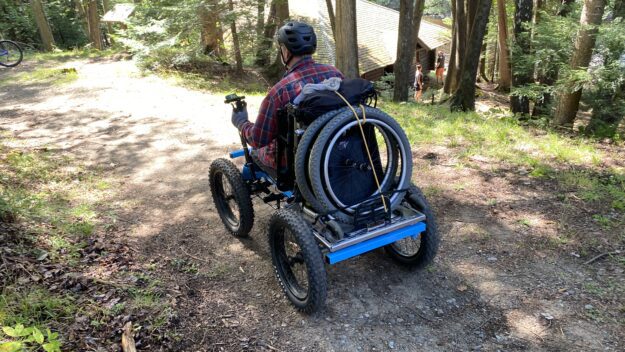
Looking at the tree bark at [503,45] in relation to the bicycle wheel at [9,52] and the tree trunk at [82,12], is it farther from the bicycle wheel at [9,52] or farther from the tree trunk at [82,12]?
the tree trunk at [82,12]

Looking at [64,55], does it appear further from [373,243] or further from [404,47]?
[373,243]

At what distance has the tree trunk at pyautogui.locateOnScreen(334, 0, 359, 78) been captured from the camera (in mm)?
8512

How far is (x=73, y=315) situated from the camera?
9.16 feet

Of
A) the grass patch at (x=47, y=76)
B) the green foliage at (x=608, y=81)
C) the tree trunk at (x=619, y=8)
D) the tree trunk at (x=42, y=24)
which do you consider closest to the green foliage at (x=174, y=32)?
the grass patch at (x=47, y=76)

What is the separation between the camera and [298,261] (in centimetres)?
312

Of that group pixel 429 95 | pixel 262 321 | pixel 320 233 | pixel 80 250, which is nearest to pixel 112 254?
pixel 80 250

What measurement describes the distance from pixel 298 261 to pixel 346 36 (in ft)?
22.6

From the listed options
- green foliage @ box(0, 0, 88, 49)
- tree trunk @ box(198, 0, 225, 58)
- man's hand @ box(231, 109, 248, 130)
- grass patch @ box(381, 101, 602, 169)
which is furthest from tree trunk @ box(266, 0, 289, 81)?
green foliage @ box(0, 0, 88, 49)

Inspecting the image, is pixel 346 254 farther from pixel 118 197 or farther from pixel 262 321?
pixel 118 197

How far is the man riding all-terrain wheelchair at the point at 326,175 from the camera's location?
2.87 meters

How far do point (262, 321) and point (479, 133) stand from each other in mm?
5447

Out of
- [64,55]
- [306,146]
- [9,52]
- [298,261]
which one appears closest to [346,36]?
[306,146]

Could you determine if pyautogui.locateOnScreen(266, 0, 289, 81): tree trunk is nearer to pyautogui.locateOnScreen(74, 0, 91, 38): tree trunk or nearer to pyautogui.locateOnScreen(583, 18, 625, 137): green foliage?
pyautogui.locateOnScreen(583, 18, 625, 137): green foliage

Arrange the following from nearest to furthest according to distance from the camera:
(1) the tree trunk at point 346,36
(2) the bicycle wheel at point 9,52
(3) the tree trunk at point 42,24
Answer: (1) the tree trunk at point 346,36
(2) the bicycle wheel at point 9,52
(3) the tree trunk at point 42,24
